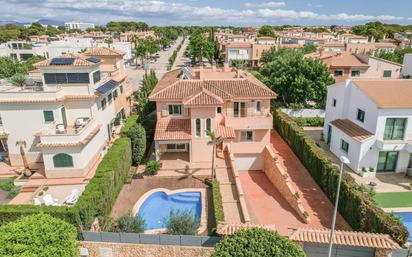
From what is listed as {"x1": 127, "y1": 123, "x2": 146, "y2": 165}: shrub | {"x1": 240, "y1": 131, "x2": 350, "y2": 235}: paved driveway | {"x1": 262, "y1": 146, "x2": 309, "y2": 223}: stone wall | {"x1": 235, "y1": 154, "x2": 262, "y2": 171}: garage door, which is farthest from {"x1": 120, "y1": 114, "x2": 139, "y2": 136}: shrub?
{"x1": 262, "y1": 146, "x2": 309, "y2": 223}: stone wall

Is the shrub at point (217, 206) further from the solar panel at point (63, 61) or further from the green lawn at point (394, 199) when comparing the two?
the solar panel at point (63, 61)

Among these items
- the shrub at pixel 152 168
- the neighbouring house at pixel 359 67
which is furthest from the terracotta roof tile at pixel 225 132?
the neighbouring house at pixel 359 67

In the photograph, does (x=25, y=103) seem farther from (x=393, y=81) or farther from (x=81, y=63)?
(x=393, y=81)

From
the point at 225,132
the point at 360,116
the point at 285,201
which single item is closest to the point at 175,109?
the point at 225,132

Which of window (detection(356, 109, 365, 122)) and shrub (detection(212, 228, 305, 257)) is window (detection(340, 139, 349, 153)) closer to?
window (detection(356, 109, 365, 122))

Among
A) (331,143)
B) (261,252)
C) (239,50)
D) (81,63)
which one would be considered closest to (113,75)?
(81,63)

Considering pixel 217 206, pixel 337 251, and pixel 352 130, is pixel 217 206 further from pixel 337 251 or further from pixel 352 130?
pixel 352 130
